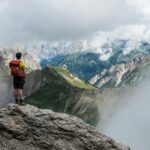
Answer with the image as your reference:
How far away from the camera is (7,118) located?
3350 centimetres

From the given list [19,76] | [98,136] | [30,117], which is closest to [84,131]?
[98,136]

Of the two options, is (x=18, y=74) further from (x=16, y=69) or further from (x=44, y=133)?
(x=44, y=133)

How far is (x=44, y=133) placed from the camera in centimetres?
3303

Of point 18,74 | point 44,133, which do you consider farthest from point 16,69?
point 44,133

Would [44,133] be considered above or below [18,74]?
below

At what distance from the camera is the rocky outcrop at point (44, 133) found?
32812mm

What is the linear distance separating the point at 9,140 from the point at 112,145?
6.17m

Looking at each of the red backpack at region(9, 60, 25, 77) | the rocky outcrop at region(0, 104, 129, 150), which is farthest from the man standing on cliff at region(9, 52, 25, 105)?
the rocky outcrop at region(0, 104, 129, 150)

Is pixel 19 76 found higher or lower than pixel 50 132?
higher

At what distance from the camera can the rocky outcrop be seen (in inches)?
1292

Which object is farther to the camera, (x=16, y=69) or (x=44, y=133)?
(x=16, y=69)

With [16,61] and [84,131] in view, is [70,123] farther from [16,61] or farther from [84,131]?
[16,61]

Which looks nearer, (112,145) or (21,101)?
(112,145)

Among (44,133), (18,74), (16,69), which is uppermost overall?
(16,69)
